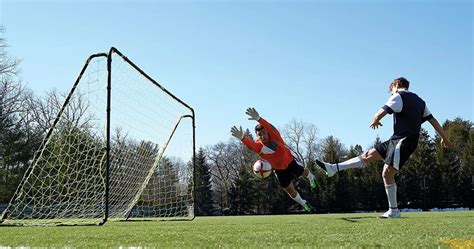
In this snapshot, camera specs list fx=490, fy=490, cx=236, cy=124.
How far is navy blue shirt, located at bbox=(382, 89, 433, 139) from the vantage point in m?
6.89

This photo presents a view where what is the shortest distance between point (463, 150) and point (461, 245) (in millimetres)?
49681

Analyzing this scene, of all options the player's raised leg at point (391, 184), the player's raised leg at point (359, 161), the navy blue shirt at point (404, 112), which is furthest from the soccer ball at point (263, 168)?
the navy blue shirt at point (404, 112)

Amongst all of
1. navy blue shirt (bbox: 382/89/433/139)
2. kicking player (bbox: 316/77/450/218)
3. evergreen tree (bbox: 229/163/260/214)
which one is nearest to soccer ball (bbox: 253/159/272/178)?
kicking player (bbox: 316/77/450/218)

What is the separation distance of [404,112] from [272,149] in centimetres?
252

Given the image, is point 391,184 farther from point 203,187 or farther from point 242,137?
point 203,187

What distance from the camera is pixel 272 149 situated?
8.67m

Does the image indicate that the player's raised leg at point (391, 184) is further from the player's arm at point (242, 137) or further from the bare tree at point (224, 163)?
the bare tree at point (224, 163)

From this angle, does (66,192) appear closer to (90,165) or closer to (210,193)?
(90,165)

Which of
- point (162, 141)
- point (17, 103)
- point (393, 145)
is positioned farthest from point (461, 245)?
point (17, 103)

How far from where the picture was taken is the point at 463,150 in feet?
158

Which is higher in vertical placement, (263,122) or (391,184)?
(263,122)

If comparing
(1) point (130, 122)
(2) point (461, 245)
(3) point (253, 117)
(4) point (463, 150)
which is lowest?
(2) point (461, 245)

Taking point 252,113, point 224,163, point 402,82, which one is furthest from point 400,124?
point 224,163

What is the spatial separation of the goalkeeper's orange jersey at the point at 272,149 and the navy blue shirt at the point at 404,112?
2244 mm
